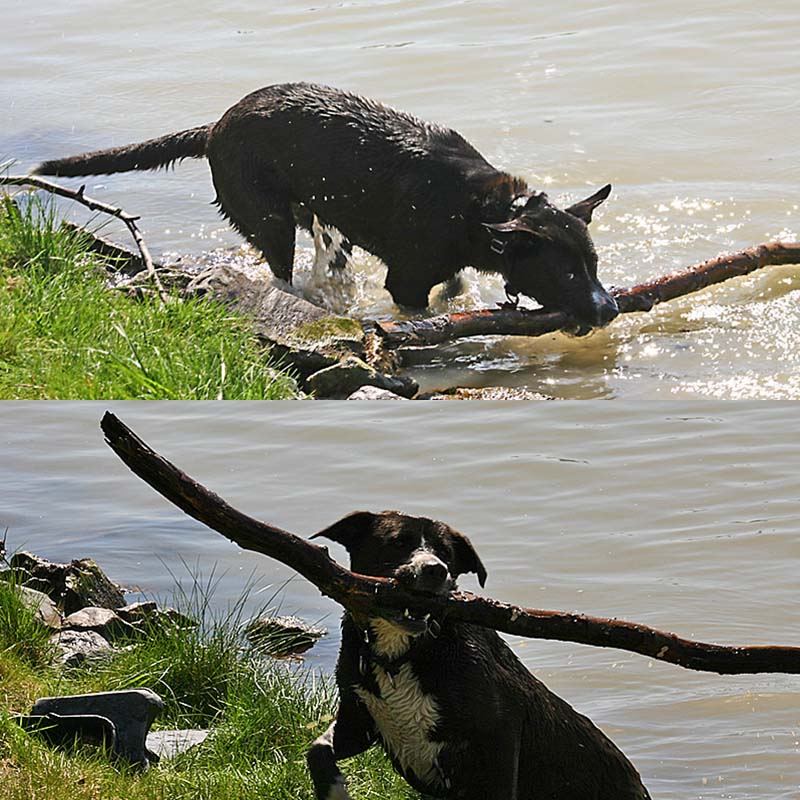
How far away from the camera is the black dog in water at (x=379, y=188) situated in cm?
793

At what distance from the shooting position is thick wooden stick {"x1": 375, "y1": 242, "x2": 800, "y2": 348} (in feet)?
23.8

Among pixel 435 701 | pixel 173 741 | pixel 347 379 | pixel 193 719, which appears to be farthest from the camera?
pixel 347 379

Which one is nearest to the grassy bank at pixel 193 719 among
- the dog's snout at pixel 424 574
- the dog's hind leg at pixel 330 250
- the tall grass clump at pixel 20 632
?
the tall grass clump at pixel 20 632

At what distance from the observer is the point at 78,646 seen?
520 centimetres

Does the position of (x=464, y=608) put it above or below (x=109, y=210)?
below

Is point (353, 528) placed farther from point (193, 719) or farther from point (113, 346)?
point (113, 346)

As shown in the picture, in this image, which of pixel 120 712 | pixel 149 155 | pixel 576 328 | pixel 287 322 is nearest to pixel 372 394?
pixel 287 322

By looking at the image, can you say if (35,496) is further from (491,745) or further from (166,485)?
(166,485)

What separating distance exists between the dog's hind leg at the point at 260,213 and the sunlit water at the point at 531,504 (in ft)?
3.23

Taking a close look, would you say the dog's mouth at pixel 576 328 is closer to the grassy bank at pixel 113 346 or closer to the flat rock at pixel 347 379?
the flat rock at pixel 347 379

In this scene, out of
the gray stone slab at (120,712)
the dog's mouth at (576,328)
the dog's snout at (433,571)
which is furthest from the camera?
the dog's mouth at (576,328)

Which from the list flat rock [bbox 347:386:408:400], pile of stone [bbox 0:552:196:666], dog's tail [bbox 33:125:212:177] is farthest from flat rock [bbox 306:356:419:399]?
dog's tail [bbox 33:125:212:177]

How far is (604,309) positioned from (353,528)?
402 centimetres

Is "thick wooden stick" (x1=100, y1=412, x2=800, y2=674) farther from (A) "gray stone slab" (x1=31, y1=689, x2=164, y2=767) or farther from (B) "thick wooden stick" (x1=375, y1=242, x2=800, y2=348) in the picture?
(B) "thick wooden stick" (x1=375, y1=242, x2=800, y2=348)
